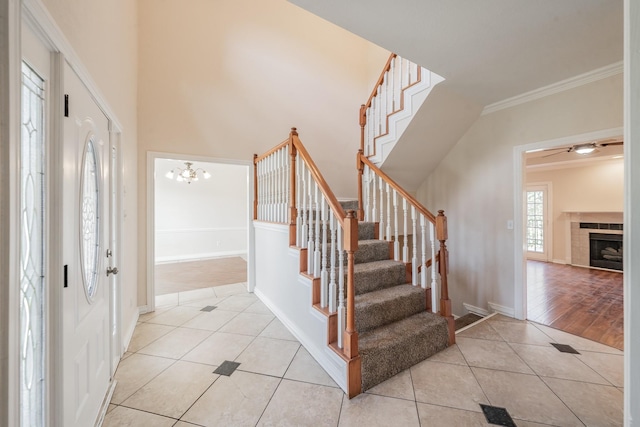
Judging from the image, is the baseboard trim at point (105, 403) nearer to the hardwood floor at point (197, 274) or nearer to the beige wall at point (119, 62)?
the beige wall at point (119, 62)

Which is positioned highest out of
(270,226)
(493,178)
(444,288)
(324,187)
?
(493,178)

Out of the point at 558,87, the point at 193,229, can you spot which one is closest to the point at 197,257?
the point at 193,229

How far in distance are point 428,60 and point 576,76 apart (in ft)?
5.36

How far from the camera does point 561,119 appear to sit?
262cm

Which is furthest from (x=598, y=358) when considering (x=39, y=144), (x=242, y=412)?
(x=39, y=144)

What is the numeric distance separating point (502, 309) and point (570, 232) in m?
4.81

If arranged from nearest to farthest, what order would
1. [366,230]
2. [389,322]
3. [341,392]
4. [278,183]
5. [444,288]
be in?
[341,392] < [389,322] < [444,288] < [278,183] < [366,230]

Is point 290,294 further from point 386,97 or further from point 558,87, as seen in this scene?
point 558,87

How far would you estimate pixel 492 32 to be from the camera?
1.79 m

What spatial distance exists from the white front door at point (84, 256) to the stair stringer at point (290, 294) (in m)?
1.43

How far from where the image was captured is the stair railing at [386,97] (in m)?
2.98

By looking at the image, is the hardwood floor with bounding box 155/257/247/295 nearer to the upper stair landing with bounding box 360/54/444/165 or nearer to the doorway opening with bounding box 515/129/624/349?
the upper stair landing with bounding box 360/54/444/165

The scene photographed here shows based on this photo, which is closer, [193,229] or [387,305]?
[387,305]

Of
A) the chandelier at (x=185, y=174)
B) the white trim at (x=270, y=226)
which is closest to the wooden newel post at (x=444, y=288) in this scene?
the white trim at (x=270, y=226)
